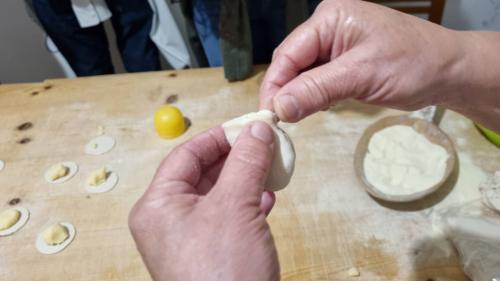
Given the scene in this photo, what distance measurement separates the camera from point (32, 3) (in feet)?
4.15

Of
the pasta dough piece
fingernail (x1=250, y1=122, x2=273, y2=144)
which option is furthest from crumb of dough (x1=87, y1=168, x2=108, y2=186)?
fingernail (x1=250, y1=122, x2=273, y2=144)

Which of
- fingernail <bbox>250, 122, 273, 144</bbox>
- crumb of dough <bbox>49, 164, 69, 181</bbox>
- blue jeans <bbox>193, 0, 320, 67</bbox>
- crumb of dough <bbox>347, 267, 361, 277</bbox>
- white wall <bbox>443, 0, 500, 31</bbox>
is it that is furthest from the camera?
white wall <bbox>443, 0, 500, 31</bbox>

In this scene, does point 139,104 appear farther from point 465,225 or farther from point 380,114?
point 465,225

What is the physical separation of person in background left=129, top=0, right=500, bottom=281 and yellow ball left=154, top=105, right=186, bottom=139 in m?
0.37

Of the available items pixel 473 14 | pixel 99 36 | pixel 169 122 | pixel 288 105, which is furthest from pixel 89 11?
pixel 473 14

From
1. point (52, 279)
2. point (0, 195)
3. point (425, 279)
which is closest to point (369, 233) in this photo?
point (425, 279)

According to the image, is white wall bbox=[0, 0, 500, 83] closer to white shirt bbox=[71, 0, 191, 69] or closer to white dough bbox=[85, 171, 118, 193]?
white shirt bbox=[71, 0, 191, 69]

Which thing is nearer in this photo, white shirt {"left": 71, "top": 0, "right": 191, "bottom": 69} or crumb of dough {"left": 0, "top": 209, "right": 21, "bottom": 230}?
crumb of dough {"left": 0, "top": 209, "right": 21, "bottom": 230}

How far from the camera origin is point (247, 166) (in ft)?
1.49

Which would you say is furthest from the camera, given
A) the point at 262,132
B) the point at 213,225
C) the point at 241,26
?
the point at 241,26

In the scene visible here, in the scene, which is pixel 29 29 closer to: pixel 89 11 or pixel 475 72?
pixel 89 11

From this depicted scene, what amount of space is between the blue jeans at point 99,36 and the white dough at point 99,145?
23.1 inches

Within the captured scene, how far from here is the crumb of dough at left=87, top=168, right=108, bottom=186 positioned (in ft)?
2.90

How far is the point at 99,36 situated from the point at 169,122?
2.42ft
